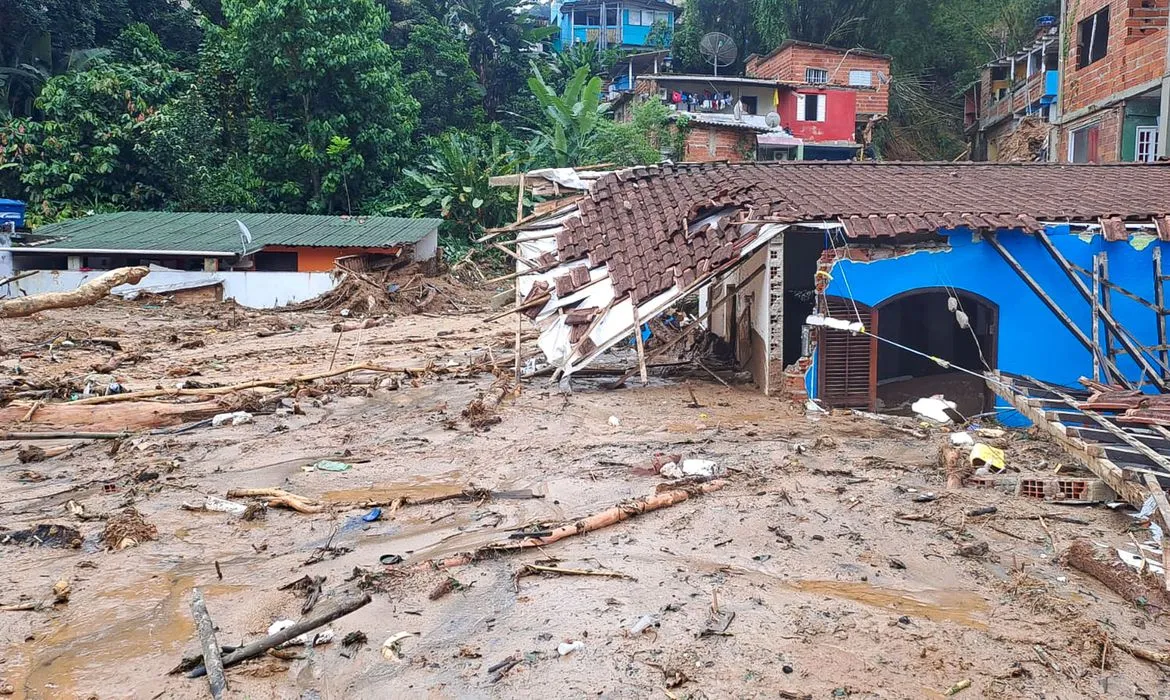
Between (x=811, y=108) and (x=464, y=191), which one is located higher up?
(x=811, y=108)

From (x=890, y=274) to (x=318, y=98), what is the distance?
86.4 ft

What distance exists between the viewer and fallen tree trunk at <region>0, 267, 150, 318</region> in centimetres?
951

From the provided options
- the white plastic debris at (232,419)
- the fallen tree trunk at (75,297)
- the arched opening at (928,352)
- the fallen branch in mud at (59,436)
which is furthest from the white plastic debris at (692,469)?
the fallen branch in mud at (59,436)

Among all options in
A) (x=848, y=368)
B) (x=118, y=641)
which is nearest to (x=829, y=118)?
(x=848, y=368)

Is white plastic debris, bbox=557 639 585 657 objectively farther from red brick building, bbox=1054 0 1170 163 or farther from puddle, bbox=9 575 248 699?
red brick building, bbox=1054 0 1170 163

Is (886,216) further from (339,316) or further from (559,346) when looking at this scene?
(339,316)

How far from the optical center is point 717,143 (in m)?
33.2

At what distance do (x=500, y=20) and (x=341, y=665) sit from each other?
38408mm

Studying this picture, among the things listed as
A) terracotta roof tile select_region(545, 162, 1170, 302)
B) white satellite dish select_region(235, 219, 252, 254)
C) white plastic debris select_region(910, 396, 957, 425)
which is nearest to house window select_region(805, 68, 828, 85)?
terracotta roof tile select_region(545, 162, 1170, 302)

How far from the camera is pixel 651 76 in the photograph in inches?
1403

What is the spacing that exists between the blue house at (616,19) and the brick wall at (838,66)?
1362 cm

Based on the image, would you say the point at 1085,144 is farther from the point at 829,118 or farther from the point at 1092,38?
the point at 829,118

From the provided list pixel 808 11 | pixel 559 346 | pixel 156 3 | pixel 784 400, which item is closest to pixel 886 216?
pixel 784 400

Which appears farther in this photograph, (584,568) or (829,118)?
(829,118)
